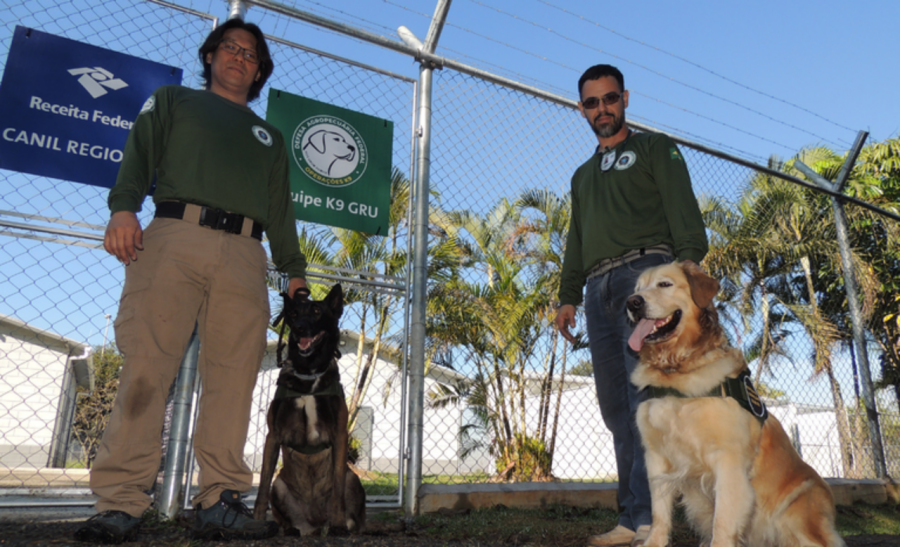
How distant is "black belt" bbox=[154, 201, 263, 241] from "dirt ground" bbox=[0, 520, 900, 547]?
1.37m

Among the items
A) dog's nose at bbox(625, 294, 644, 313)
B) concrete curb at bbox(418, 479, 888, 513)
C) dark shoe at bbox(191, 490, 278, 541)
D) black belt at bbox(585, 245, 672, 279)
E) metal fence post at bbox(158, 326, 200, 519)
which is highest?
black belt at bbox(585, 245, 672, 279)

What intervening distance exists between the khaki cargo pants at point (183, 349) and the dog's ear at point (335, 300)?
640 millimetres

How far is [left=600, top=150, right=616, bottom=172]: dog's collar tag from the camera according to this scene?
3.19 metres

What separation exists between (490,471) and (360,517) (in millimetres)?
6371

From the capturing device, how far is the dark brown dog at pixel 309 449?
3018 millimetres

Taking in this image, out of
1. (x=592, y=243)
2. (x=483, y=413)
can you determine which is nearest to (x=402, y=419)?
(x=592, y=243)

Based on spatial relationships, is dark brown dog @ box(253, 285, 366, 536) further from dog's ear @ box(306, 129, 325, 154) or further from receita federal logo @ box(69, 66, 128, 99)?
receita federal logo @ box(69, 66, 128, 99)

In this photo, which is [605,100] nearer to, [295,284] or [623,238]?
[623,238]

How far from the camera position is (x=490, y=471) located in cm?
905

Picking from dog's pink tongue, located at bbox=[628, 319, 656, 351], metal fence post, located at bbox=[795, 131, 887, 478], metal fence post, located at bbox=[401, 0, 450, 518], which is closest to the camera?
dog's pink tongue, located at bbox=[628, 319, 656, 351]

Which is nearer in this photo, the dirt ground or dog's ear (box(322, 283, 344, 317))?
the dirt ground

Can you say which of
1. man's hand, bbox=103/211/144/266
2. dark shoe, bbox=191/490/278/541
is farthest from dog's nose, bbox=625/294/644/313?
man's hand, bbox=103/211/144/266

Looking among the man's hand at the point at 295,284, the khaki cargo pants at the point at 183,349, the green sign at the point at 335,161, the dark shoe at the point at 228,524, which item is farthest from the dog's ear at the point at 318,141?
the dark shoe at the point at 228,524

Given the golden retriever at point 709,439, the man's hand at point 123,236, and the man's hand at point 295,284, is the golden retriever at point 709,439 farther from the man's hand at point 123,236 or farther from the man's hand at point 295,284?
the man's hand at point 123,236
